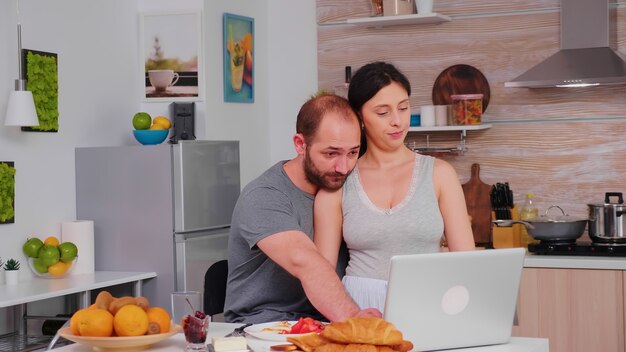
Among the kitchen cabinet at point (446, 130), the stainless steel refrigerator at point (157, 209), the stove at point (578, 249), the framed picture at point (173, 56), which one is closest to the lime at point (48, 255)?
the stainless steel refrigerator at point (157, 209)

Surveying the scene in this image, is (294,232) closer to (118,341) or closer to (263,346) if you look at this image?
(263,346)

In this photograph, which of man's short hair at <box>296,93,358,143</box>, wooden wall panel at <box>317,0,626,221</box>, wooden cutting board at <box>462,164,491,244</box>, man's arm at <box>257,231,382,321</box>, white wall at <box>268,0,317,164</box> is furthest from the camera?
white wall at <box>268,0,317,164</box>

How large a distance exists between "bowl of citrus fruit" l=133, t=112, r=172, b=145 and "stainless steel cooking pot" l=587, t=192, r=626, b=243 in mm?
2102

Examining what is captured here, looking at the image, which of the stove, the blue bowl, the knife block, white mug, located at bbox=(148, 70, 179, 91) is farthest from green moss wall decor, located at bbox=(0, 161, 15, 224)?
the stove

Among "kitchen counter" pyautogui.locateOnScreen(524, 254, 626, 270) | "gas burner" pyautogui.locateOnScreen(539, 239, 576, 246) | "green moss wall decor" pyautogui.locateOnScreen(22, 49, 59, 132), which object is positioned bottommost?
"kitchen counter" pyautogui.locateOnScreen(524, 254, 626, 270)

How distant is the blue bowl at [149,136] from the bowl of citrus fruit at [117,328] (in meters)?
2.59

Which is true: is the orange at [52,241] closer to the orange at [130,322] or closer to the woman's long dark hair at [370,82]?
the woman's long dark hair at [370,82]

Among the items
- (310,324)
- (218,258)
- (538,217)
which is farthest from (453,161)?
(310,324)

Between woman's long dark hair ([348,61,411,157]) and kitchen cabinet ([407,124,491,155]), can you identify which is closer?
woman's long dark hair ([348,61,411,157])

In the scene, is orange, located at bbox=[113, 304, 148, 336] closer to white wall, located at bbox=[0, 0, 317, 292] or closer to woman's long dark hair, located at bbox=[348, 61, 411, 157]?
woman's long dark hair, located at bbox=[348, 61, 411, 157]

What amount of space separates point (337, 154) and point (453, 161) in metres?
2.57

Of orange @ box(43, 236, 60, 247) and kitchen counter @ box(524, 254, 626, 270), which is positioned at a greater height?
orange @ box(43, 236, 60, 247)

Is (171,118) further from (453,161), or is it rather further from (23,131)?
(453,161)

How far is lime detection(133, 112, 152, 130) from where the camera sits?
15.5 feet
